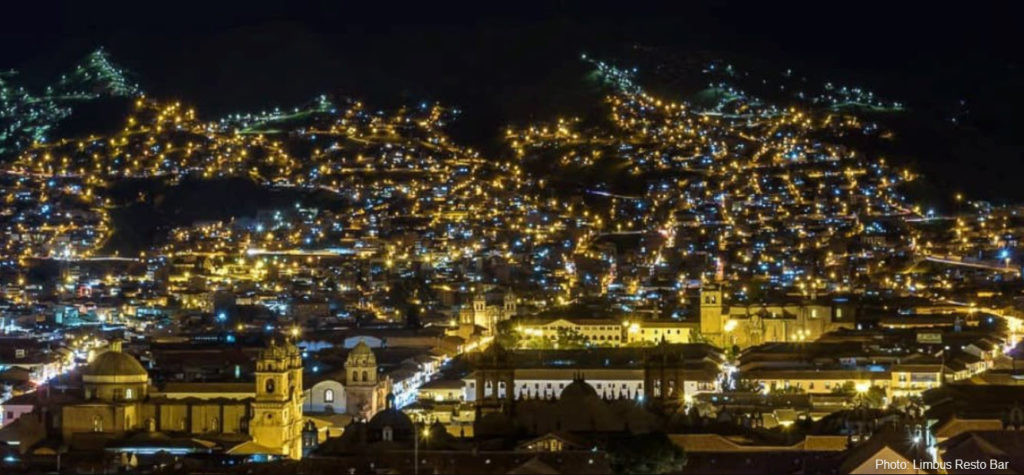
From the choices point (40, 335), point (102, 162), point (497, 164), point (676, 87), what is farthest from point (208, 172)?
point (40, 335)

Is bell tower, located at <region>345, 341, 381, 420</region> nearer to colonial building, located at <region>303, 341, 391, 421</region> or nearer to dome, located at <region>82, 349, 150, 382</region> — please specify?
colonial building, located at <region>303, 341, 391, 421</region>

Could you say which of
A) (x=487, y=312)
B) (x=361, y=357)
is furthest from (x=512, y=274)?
(x=361, y=357)

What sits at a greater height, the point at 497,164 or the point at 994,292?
the point at 497,164

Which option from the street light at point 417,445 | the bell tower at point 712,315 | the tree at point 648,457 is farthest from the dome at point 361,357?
the bell tower at point 712,315

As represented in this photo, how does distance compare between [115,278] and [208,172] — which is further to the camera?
[208,172]

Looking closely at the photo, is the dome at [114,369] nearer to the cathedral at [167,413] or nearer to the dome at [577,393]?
the cathedral at [167,413]

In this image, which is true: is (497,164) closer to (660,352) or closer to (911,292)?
(911,292)
